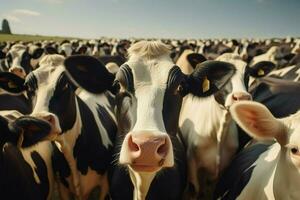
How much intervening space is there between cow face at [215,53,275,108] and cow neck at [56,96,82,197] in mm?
1647

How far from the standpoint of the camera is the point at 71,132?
451 centimetres

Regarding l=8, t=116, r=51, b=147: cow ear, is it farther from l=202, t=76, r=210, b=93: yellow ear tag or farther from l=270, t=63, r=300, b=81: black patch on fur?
l=270, t=63, r=300, b=81: black patch on fur

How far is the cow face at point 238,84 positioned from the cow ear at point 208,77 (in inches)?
11.8

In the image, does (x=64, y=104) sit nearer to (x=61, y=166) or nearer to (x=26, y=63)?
(x=61, y=166)

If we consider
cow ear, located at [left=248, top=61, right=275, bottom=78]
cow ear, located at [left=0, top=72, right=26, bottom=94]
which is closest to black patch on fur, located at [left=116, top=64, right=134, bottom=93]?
cow ear, located at [left=0, top=72, right=26, bottom=94]

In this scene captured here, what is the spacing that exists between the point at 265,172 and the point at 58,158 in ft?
7.97

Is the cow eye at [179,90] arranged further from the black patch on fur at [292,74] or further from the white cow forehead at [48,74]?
→ the black patch on fur at [292,74]

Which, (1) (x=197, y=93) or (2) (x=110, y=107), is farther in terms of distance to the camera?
(2) (x=110, y=107)

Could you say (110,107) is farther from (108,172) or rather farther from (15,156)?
(15,156)

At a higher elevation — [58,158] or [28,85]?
[28,85]

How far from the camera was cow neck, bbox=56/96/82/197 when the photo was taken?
445cm

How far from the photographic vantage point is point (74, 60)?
3.71m

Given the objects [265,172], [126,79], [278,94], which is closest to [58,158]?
[126,79]

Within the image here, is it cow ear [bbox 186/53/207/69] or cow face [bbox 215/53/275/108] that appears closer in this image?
cow face [bbox 215/53/275/108]
